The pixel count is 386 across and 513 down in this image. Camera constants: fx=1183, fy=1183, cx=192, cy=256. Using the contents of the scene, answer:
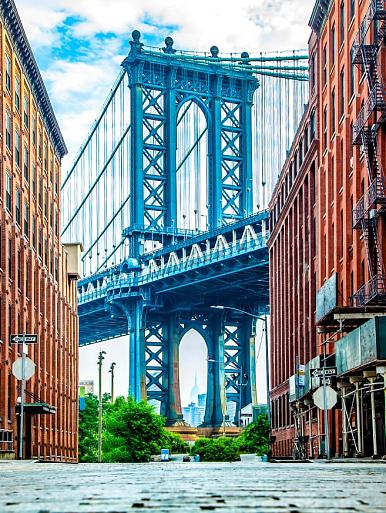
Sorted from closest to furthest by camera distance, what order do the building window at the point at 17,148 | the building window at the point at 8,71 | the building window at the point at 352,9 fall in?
the building window at the point at 352,9, the building window at the point at 8,71, the building window at the point at 17,148

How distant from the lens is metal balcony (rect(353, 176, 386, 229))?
1880 inches

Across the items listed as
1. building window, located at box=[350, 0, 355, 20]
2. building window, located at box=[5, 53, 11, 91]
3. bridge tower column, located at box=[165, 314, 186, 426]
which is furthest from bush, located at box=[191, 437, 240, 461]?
building window, located at box=[350, 0, 355, 20]

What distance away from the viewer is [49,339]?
80.1 metres

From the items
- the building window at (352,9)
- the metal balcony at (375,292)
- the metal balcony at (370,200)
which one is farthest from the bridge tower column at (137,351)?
the metal balcony at (375,292)

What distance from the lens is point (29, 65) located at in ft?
244

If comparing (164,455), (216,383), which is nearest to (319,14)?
(164,455)

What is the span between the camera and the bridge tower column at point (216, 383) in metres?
144

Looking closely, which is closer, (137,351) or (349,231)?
(349,231)

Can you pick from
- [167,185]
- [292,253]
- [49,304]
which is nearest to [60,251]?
[49,304]

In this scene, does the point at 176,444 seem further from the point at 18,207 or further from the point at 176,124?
the point at 18,207

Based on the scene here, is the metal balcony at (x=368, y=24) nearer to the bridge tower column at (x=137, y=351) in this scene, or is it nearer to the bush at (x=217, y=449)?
the bush at (x=217, y=449)

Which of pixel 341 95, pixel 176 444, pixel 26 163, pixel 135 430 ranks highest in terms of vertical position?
pixel 26 163

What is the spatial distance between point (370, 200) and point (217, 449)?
75.8 meters

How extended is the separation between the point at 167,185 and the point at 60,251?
4861 cm
